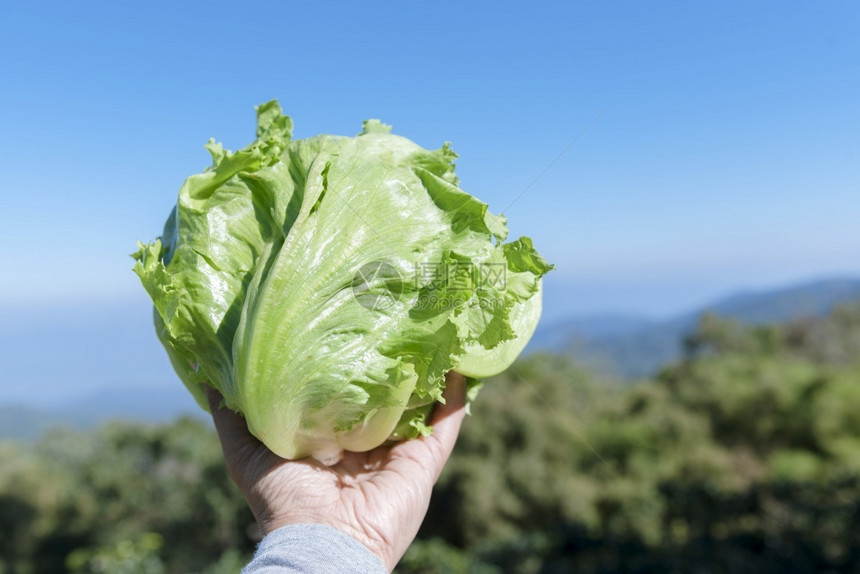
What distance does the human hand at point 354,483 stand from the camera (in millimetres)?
2873

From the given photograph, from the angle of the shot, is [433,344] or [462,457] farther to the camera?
[462,457]

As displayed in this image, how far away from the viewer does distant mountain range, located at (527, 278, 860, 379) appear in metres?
32.5

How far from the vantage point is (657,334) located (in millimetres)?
149750

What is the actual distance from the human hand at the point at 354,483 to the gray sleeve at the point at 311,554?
0.38 ft

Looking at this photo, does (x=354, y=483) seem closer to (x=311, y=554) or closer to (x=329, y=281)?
(x=311, y=554)

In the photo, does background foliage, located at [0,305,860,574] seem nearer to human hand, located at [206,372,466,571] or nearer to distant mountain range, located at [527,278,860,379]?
distant mountain range, located at [527,278,860,379]

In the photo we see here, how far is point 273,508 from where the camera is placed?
9.55 ft

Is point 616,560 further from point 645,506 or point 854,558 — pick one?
point 854,558

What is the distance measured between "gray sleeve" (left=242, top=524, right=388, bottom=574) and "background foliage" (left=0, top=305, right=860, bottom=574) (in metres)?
9.36

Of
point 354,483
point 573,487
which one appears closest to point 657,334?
point 573,487

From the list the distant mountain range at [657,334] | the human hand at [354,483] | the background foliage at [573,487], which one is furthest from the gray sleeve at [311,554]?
the background foliage at [573,487]

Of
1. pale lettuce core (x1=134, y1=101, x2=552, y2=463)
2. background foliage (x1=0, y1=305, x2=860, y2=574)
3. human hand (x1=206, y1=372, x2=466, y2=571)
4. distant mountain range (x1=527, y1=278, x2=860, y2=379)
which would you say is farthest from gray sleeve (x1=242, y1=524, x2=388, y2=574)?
background foliage (x1=0, y1=305, x2=860, y2=574)

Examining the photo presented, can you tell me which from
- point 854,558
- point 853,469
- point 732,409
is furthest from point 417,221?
point 732,409

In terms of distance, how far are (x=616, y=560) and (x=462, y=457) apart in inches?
233
